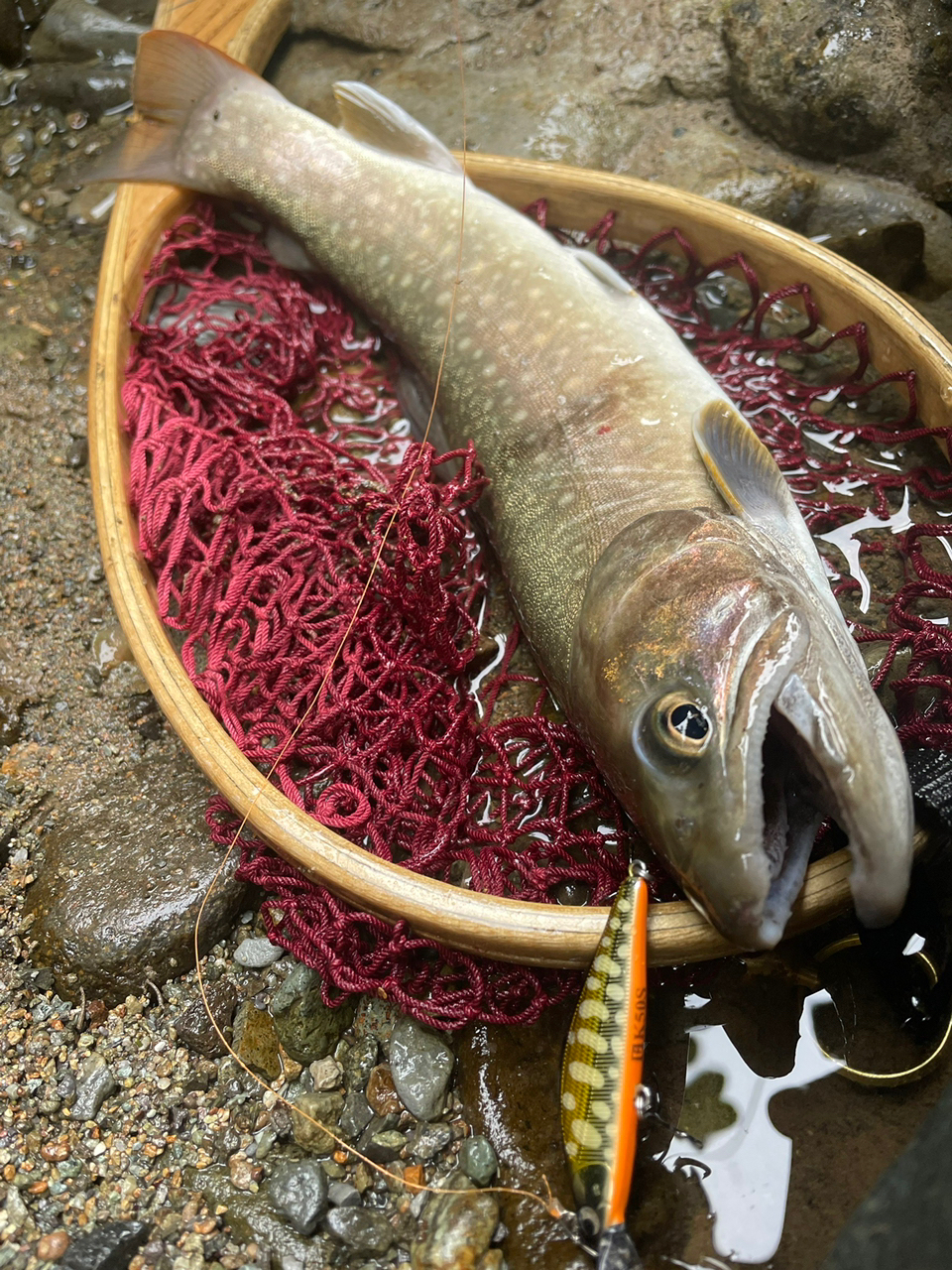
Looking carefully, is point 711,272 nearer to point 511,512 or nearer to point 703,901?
point 511,512

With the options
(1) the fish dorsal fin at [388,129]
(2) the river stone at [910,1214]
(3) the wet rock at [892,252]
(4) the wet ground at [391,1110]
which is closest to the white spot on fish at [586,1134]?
(4) the wet ground at [391,1110]

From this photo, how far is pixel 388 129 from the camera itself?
367 centimetres

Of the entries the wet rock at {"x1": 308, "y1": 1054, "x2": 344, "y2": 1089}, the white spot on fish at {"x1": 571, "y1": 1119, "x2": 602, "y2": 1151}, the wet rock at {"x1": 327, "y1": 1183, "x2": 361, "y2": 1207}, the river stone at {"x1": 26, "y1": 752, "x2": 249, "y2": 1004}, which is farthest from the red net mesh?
the wet rock at {"x1": 327, "y1": 1183, "x2": 361, "y2": 1207}

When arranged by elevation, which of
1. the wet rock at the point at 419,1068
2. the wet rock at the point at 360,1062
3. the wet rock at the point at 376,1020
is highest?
the wet rock at the point at 419,1068

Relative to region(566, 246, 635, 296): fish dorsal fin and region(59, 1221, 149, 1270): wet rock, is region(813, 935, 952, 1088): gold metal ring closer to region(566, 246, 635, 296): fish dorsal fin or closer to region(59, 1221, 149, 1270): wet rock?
region(59, 1221, 149, 1270): wet rock

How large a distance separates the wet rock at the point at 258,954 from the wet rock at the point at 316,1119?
406 mm

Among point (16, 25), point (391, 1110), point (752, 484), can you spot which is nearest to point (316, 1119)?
point (391, 1110)

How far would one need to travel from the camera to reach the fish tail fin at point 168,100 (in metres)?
3.72

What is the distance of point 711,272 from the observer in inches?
143

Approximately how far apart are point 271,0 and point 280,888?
13.6 feet

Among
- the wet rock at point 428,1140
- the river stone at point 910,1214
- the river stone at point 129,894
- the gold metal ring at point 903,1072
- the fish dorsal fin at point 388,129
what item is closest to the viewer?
the river stone at point 910,1214

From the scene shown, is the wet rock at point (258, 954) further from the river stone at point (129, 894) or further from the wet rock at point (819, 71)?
the wet rock at point (819, 71)

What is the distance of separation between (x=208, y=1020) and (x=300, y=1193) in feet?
1.91

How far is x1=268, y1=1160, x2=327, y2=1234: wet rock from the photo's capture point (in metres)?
2.35
